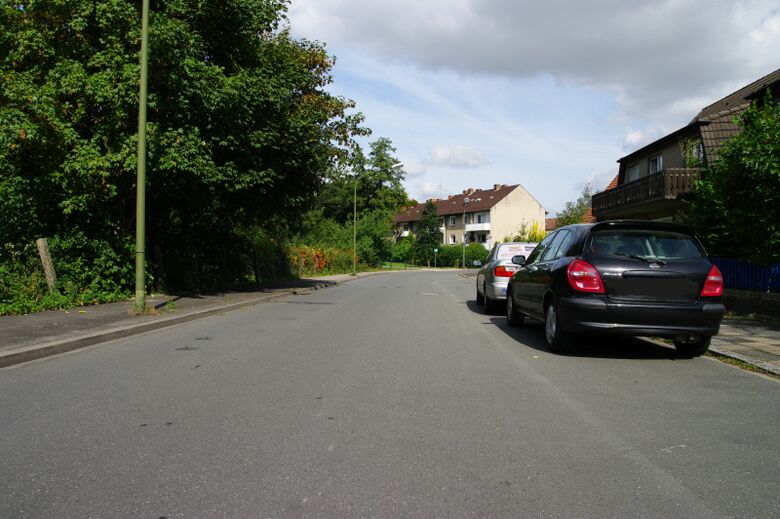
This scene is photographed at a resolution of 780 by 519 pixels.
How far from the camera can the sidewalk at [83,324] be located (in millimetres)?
7844

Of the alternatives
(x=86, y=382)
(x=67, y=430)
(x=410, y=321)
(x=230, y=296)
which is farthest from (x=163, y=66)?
(x=67, y=430)

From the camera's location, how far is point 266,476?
3.67m

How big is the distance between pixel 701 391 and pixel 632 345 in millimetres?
3107

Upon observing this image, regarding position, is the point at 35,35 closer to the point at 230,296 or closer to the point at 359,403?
the point at 230,296

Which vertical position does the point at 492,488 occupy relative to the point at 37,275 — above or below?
below

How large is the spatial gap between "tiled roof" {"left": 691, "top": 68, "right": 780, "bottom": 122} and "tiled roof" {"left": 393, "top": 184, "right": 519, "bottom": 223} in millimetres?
49581

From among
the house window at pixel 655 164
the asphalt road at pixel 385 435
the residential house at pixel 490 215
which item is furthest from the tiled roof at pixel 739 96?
the residential house at pixel 490 215

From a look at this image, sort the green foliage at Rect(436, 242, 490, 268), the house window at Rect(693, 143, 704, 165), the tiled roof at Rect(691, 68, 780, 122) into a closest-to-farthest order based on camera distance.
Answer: the tiled roof at Rect(691, 68, 780, 122) → the house window at Rect(693, 143, 704, 165) → the green foliage at Rect(436, 242, 490, 268)

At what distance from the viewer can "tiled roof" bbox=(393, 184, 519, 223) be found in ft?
260

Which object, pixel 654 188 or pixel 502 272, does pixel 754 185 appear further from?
pixel 654 188

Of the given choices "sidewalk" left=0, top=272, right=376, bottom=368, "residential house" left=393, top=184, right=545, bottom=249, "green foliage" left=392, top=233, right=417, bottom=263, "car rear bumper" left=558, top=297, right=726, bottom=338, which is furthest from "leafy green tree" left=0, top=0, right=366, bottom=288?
"green foliage" left=392, top=233, right=417, bottom=263

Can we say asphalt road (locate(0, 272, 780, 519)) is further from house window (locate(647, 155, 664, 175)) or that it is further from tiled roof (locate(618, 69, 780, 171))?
house window (locate(647, 155, 664, 175))

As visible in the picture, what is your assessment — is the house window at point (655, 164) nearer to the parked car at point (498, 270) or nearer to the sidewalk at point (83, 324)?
the parked car at point (498, 270)

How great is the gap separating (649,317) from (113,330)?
787cm
